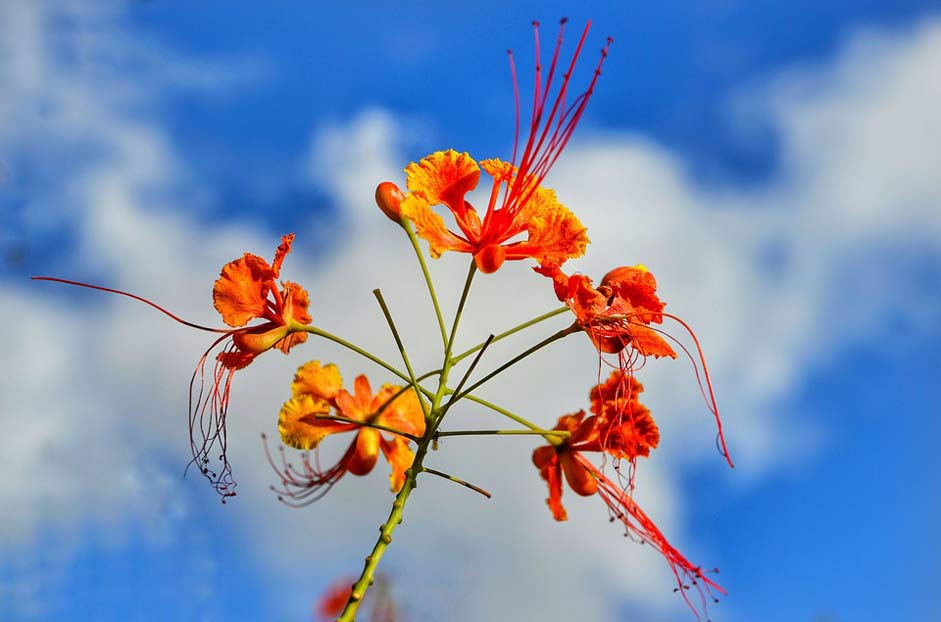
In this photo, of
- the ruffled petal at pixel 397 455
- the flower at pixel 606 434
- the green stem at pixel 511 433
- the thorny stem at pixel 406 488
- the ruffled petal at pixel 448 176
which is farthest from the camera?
the ruffled petal at pixel 397 455

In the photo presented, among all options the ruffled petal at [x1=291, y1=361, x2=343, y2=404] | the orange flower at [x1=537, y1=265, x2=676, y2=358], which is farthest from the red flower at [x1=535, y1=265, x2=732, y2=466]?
the ruffled petal at [x1=291, y1=361, x2=343, y2=404]

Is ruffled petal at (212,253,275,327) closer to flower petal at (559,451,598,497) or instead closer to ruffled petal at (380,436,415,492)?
ruffled petal at (380,436,415,492)

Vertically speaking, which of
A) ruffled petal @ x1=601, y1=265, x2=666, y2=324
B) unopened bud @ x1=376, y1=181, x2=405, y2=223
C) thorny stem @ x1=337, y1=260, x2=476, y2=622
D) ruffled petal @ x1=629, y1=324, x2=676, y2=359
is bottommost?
thorny stem @ x1=337, y1=260, x2=476, y2=622

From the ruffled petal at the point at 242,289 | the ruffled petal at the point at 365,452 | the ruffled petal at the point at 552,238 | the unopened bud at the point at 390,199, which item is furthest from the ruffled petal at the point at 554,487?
the ruffled petal at the point at 242,289

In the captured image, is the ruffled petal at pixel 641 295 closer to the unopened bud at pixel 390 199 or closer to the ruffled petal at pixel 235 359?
the unopened bud at pixel 390 199

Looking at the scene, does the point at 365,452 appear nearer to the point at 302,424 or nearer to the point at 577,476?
the point at 302,424

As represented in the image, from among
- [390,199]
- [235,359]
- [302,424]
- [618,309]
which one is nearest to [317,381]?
[302,424]

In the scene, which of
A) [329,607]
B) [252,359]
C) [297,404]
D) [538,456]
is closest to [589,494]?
[538,456]
